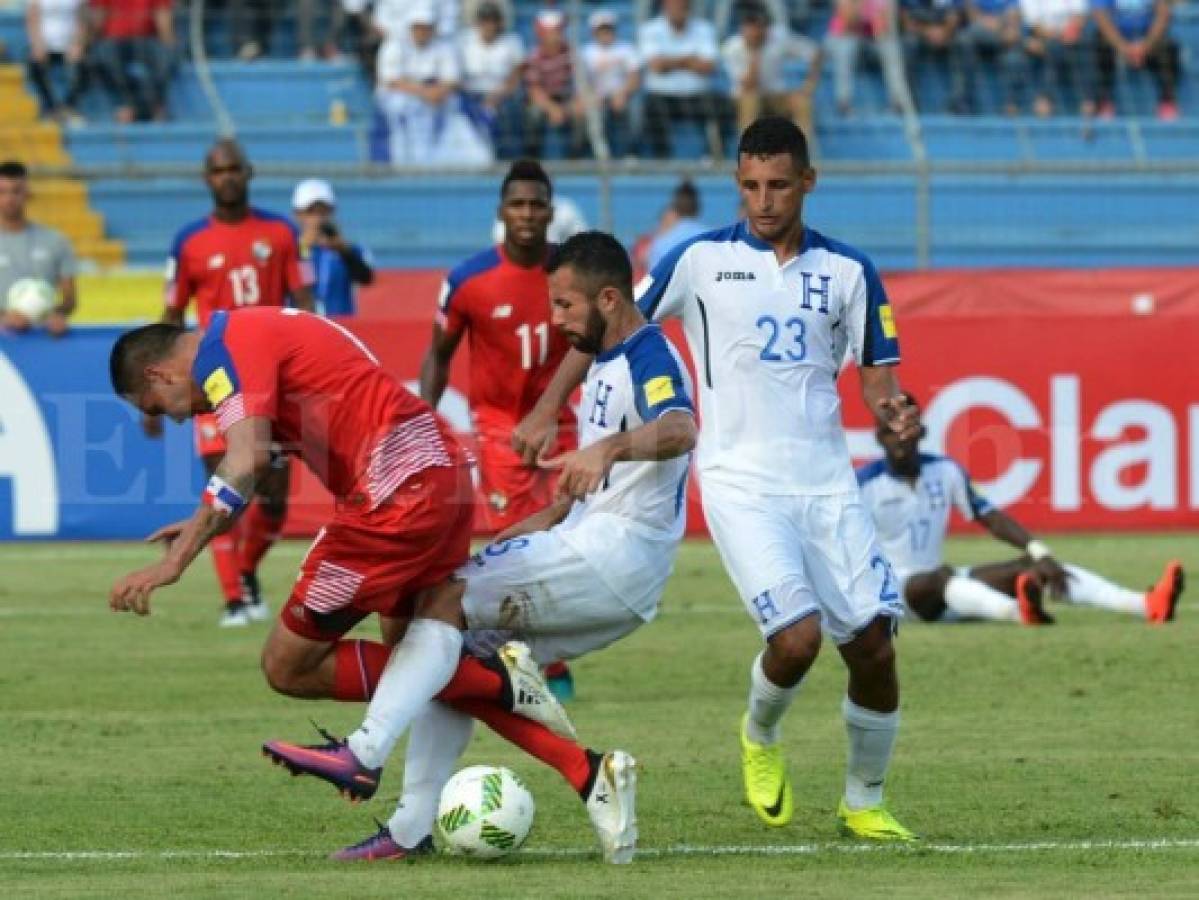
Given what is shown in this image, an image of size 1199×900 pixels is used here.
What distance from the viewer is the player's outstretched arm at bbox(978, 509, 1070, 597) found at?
14.9 metres

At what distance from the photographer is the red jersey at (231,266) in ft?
48.2

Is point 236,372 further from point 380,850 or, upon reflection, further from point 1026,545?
point 1026,545

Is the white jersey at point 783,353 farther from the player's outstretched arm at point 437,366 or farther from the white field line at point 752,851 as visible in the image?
the player's outstretched arm at point 437,366

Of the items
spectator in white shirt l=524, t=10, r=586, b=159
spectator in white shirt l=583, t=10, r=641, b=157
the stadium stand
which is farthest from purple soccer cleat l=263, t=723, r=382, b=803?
spectator in white shirt l=583, t=10, r=641, b=157

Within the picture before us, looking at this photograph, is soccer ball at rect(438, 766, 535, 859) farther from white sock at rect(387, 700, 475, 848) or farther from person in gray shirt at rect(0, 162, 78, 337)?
person in gray shirt at rect(0, 162, 78, 337)

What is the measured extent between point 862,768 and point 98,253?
15.6 metres

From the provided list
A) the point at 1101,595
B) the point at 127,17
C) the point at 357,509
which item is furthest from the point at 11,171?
the point at 357,509

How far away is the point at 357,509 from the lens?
8125mm

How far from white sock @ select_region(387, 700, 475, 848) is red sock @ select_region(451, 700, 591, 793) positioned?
0.22 feet

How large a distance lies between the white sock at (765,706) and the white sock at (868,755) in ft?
0.85

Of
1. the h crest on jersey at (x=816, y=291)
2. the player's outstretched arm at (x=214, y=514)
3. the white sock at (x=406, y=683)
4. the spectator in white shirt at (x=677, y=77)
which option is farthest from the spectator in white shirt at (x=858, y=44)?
the player's outstretched arm at (x=214, y=514)

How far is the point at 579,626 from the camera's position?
849cm

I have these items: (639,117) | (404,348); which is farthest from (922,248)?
(404,348)

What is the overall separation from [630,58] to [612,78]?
0.96 ft
